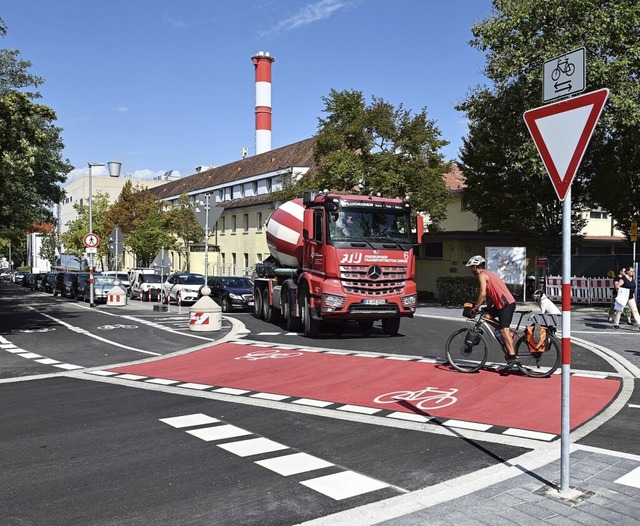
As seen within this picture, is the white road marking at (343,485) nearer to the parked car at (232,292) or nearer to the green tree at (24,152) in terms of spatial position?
the green tree at (24,152)

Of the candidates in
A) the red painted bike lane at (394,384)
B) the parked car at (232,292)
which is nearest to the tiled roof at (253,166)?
the parked car at (232,292)

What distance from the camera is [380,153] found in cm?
3197

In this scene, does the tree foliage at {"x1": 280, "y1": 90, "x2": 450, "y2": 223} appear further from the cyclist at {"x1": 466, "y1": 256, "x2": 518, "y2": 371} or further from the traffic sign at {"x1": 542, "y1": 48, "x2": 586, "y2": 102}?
the traffic sign at {"x1": 542, "y1": 48, "x2": 586, "y2": 102}

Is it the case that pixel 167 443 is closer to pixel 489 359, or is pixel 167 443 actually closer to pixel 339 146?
pixel 489 359

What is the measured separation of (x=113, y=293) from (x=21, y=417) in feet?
77.8

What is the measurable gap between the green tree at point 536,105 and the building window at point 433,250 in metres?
5.30

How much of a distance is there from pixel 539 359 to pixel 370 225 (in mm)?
6711

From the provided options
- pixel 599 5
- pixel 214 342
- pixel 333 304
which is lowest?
pixel 214 342

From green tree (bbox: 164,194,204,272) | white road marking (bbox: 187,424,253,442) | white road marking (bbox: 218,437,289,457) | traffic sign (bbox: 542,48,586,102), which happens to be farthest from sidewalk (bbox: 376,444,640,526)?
green tree (bbox: 164,194,204,272)

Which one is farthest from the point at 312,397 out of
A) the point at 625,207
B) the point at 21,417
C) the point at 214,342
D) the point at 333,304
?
the point at 625,207

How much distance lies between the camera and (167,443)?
261 inches

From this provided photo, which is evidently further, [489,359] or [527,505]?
[489,359]

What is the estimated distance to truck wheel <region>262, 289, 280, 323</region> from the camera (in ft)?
69.8

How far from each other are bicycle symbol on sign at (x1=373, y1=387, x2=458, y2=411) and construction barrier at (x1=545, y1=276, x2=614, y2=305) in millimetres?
20542
